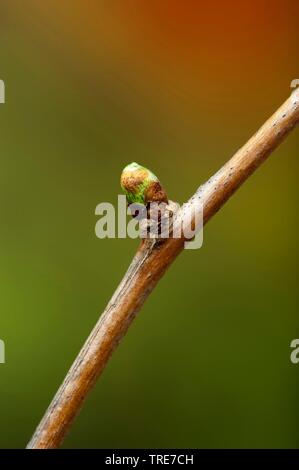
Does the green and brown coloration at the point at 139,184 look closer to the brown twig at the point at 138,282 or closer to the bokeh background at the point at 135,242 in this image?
the brown twig at the point at 138,282

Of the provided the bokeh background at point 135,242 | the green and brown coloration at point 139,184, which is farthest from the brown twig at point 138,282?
the bokeh background at point 135,242

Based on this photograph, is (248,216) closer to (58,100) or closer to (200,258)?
(200,258)

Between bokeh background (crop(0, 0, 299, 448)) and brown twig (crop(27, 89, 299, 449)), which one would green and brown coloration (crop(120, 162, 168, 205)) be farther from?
bokeh background (crop(0, 0, 299, 448))

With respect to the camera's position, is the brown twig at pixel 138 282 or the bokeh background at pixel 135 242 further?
the bokeh background at pixel 135 242

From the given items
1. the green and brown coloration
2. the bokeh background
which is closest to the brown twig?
the green and brown coloration

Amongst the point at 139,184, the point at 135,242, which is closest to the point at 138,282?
the point at 139,184

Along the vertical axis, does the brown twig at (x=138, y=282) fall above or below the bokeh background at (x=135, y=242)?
below
